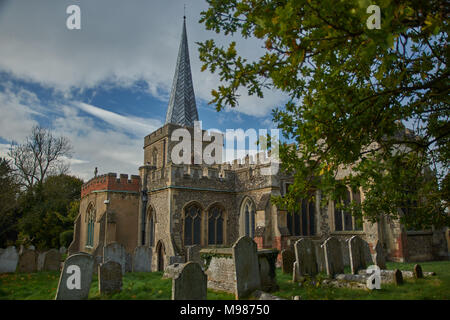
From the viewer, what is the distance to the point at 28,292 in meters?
7.90

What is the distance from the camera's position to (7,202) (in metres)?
18.0

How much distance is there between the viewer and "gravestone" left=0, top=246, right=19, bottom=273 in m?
11.8

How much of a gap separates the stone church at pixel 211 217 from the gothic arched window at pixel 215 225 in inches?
1.9

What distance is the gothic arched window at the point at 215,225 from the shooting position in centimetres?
1518

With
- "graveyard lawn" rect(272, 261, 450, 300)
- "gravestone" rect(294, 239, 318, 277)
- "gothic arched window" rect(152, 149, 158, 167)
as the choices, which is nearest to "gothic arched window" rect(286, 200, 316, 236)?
"gravestone" rect(294, 239, 318, 277)

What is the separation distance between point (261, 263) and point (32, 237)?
22.1 m

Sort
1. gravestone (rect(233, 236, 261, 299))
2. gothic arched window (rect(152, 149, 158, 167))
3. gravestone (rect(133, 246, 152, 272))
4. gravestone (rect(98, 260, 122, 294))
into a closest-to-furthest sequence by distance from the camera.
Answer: gravestone (rect(233, 236, 261, 299)) < gravestone (rect(98, 260, 122, 294)) < gravestone (rect(133, 246, 152, 272)) < gothic arched window (rect(152, 149, 158, 167))

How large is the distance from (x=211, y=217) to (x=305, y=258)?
26.0ft

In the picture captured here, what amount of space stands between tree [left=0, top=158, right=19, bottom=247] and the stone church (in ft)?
16.1

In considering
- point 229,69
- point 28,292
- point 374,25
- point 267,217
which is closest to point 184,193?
→ point 267,217

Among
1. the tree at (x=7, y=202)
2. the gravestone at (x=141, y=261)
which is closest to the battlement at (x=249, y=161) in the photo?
the gravestone at (x=141, y=261)

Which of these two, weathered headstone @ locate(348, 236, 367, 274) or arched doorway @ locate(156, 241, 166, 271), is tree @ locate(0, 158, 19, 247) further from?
weathered headstone @ locate(348, 236, 367, 274)

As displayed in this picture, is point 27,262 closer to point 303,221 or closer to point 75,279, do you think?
point 75,279

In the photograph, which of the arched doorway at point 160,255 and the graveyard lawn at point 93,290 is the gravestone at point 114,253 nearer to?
the graveyard lawn at point 93,290
